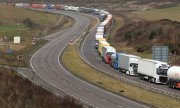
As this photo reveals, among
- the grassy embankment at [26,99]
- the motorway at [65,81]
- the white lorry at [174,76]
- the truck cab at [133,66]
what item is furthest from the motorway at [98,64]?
the grassy embankment at [26,99]

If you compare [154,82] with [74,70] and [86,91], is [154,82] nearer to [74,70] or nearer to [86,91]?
[86,91]

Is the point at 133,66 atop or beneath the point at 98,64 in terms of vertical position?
atop

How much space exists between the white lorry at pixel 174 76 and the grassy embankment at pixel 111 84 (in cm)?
475

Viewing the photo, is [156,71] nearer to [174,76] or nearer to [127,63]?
[174,76]

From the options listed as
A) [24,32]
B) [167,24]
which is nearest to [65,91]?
[167,24]

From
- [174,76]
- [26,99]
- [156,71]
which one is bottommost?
[156,71]

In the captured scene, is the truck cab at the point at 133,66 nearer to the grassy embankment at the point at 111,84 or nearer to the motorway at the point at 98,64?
the motorway at the point at 98,64

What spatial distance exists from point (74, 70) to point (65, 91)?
85.3 feet

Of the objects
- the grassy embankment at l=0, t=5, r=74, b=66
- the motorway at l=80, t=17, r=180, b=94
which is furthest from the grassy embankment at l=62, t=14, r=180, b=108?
the grassy embankment at l=0, t=5, r=74, b=66

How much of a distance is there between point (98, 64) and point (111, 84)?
2888cm

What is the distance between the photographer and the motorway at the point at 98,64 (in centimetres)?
7500

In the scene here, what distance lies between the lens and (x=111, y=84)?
7638 cm

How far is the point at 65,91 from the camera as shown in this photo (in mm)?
68062

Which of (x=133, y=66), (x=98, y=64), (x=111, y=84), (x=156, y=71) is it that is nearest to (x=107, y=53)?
(x=98, y=64)
